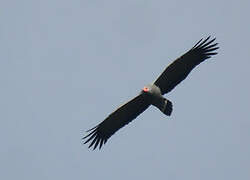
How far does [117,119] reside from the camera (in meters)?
21.2

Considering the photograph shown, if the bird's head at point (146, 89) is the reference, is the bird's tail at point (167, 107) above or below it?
below

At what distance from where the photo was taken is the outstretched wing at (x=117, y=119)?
68.6ft

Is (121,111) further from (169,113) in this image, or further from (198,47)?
(198,47)

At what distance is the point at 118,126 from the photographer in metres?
21.4

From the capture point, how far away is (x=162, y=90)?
20.7 m

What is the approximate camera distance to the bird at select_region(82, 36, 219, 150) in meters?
20.4

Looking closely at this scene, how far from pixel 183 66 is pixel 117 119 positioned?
2.55m

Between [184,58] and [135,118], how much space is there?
2355 millimetres

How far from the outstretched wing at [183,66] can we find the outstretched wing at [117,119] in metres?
0.72

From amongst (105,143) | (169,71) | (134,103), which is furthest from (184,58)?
(105,143)

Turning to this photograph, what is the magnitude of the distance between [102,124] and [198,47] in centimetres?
367

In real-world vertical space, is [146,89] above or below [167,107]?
above

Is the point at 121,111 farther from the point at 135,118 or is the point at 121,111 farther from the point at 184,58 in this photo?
the point at 184,58

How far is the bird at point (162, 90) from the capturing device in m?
20.4
